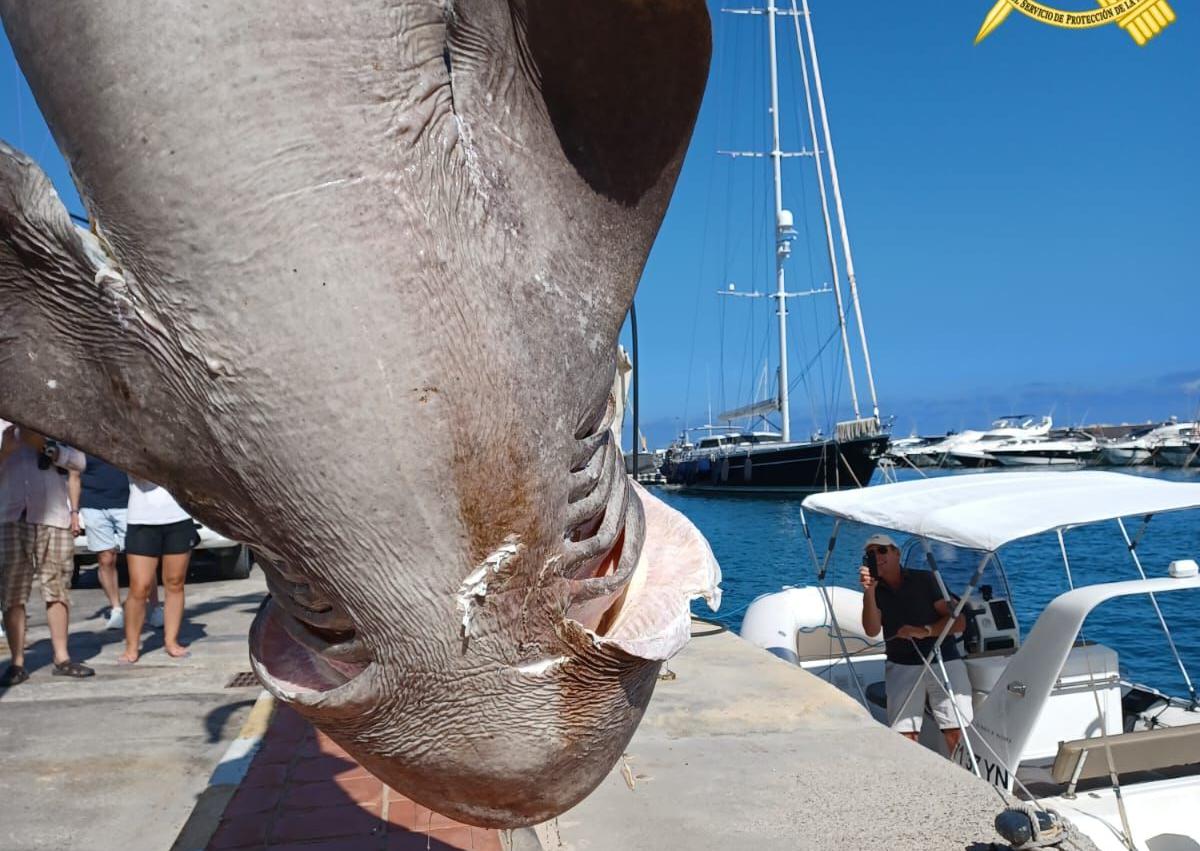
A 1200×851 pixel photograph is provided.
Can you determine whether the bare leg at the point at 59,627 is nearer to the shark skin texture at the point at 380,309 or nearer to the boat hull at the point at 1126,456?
the shark skin texture at the point at 380,309

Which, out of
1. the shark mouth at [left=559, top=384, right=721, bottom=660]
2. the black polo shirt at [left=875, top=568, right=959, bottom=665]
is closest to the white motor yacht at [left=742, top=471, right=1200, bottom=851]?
the black polo shirt at [left=875, top=568, right=959, bottom=665]

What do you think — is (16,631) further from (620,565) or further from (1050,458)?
(1050,458)

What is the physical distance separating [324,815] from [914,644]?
15.2 ft

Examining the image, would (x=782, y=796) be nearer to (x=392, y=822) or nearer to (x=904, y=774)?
(x=904, y=774)

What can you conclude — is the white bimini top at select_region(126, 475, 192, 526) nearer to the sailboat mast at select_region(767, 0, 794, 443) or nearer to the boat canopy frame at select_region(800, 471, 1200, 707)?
the boat canopy frame at select_region(800, 471, 1200, 707)

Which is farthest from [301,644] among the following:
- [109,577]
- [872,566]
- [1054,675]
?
[872,566]

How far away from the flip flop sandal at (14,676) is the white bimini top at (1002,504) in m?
5.41

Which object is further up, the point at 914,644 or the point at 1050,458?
the point at 1050,458

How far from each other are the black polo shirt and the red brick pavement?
4349mm

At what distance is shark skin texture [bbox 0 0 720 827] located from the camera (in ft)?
2.78

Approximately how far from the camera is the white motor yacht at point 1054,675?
550 centimetres

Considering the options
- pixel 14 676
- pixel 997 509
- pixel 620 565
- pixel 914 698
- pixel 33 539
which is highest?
pixel 620 565

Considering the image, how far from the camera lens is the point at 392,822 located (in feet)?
10.8

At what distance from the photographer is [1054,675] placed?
5.97 metres
